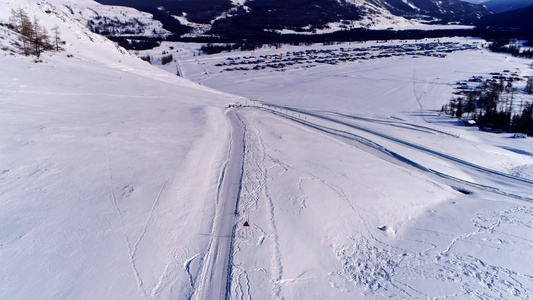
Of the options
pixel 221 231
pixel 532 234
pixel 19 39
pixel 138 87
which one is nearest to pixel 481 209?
pixel 532 234

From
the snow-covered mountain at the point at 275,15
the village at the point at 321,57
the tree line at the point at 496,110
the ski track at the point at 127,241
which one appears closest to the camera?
the ski track at the point at 127,241

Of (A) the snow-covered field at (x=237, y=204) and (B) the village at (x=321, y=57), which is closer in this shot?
(A) the snow-covered field at (x=237, y=204)

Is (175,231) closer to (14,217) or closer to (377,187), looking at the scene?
(14,217)

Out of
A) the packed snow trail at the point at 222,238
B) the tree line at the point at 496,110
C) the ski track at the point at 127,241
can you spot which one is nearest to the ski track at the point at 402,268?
the packed snow trail at the point at 222,238

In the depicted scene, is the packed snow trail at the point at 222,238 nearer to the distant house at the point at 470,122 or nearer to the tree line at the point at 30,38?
the tree line at the point at 30,38

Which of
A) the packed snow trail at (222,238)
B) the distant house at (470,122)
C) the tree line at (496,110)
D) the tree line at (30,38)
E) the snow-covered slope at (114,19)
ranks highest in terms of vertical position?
the snow-covered slope at (114,19)

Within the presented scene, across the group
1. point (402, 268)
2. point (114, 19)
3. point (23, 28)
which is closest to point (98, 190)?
point (402, 268)
